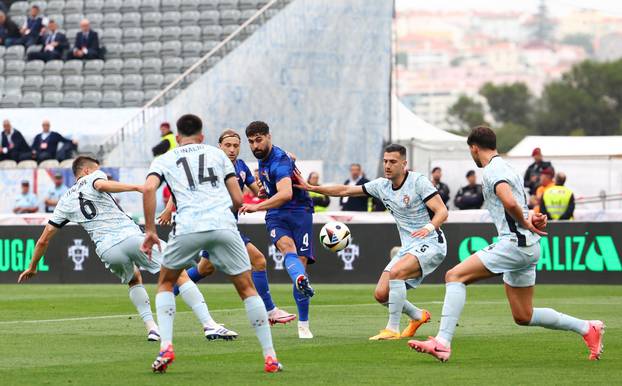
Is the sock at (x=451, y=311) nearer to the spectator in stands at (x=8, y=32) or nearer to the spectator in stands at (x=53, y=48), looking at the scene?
the spectator in stands at (x=53, y=48)

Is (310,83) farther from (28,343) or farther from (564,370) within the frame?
(564,370)

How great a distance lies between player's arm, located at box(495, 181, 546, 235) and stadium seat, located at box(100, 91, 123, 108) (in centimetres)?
2436

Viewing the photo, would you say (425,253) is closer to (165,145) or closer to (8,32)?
(165,145)

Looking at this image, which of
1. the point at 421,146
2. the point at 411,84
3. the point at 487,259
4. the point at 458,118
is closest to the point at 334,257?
the point at 421,146

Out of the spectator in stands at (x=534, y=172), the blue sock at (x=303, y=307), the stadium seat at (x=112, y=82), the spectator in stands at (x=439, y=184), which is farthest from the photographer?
the stadium seat at (x=112, y=82)

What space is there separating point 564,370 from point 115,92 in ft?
83.7

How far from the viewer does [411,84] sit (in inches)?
7180

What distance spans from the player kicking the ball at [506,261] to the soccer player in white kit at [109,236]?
9.76ft

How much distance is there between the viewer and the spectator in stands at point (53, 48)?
36.4m

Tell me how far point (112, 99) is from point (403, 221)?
71.9 ft

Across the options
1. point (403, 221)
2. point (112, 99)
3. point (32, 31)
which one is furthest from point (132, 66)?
point (403, 221)

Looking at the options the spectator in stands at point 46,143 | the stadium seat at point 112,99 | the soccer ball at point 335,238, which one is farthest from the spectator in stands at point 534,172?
the soccer ball at point 335,238

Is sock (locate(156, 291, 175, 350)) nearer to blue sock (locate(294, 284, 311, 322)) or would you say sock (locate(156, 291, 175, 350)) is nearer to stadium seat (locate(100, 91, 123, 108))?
blue sock (locate(294, 284, 311, 322))

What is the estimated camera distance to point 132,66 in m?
36.1
